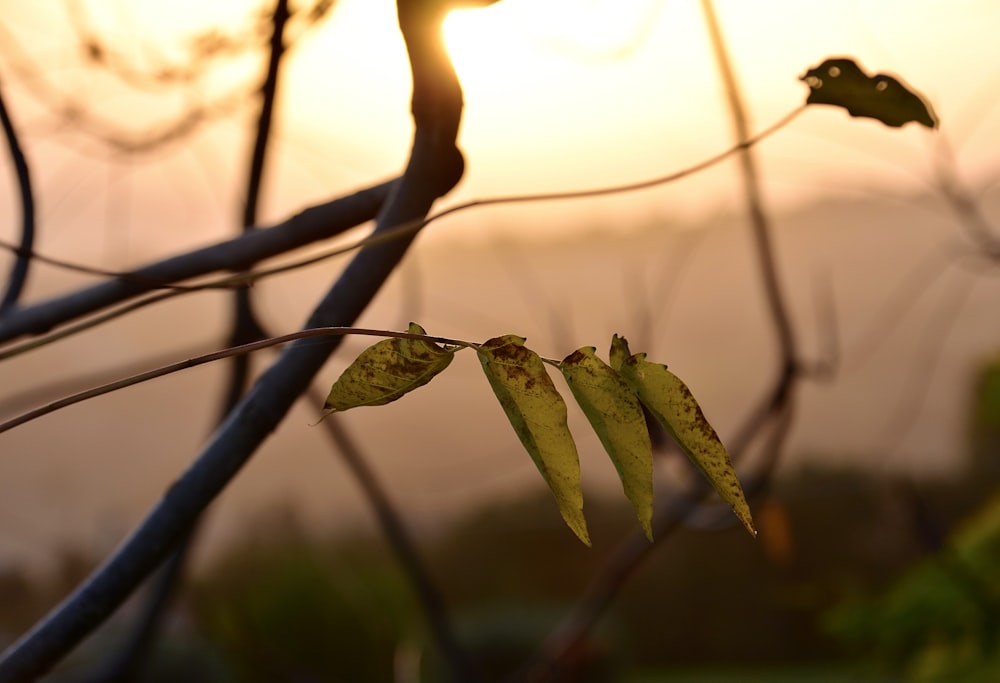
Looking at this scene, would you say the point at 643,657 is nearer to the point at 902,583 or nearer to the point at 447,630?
the point at 902,583

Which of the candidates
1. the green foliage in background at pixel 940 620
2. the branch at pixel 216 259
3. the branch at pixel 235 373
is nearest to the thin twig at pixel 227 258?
the branch at pixel 216 259

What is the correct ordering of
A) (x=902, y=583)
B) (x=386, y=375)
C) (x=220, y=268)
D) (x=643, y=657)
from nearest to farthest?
1. (x=386, y=375)
2. (x=220, y=268)
3. (x=902, y=583)
4. (x=643, y=657)

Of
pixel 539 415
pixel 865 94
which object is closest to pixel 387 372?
pixel 539 415

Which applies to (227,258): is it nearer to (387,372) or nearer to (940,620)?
(387,372)

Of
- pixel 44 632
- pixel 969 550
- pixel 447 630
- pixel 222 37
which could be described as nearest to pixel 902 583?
pixel 969 550

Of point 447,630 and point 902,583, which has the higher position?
point 447,630

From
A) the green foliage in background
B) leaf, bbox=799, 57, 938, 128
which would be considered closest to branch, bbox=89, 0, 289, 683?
leaf, bbox=799, 57, 938, 128

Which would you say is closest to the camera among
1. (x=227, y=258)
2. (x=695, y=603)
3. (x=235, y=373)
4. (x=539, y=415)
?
(x=539, y=415)
